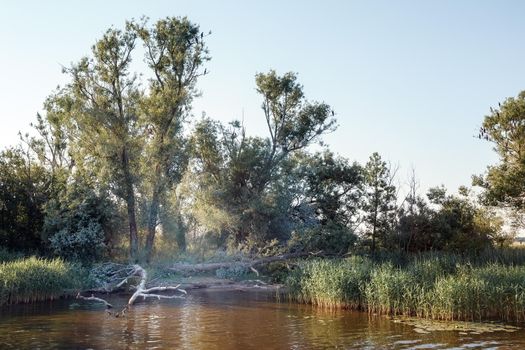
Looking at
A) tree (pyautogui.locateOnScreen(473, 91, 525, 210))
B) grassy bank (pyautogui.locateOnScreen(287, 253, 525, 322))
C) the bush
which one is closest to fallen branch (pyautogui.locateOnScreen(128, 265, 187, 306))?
the bush

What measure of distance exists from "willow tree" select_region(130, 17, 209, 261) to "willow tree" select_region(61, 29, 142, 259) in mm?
1063

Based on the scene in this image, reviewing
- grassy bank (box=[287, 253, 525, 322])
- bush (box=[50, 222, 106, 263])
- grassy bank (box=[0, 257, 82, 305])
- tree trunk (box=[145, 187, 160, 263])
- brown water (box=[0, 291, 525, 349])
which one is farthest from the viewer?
tree trunk (box=[145, 187, 160, 263])

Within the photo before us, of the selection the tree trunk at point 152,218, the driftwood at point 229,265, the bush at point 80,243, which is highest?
the tree trunk at point 152,218

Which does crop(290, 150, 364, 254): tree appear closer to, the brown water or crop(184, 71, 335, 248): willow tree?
crop(184, 71, 335, 248): willow tree

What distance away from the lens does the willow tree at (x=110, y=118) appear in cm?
3522

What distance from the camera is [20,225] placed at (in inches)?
1300

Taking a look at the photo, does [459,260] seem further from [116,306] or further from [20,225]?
[20,225]

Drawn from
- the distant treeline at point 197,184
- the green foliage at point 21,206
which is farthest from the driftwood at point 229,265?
the green foliage at point 21,206

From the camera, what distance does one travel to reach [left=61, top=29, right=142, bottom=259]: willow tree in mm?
35219

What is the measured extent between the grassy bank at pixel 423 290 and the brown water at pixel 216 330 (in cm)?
94

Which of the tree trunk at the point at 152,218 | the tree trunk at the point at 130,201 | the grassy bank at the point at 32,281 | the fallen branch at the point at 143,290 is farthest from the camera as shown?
the tree trunk at the point at 152,218

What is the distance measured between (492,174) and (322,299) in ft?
69.2

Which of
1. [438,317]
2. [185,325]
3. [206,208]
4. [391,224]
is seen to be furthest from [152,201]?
[438,317]

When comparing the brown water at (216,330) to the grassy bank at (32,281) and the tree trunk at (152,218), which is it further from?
the tree trunk at (152,218)
